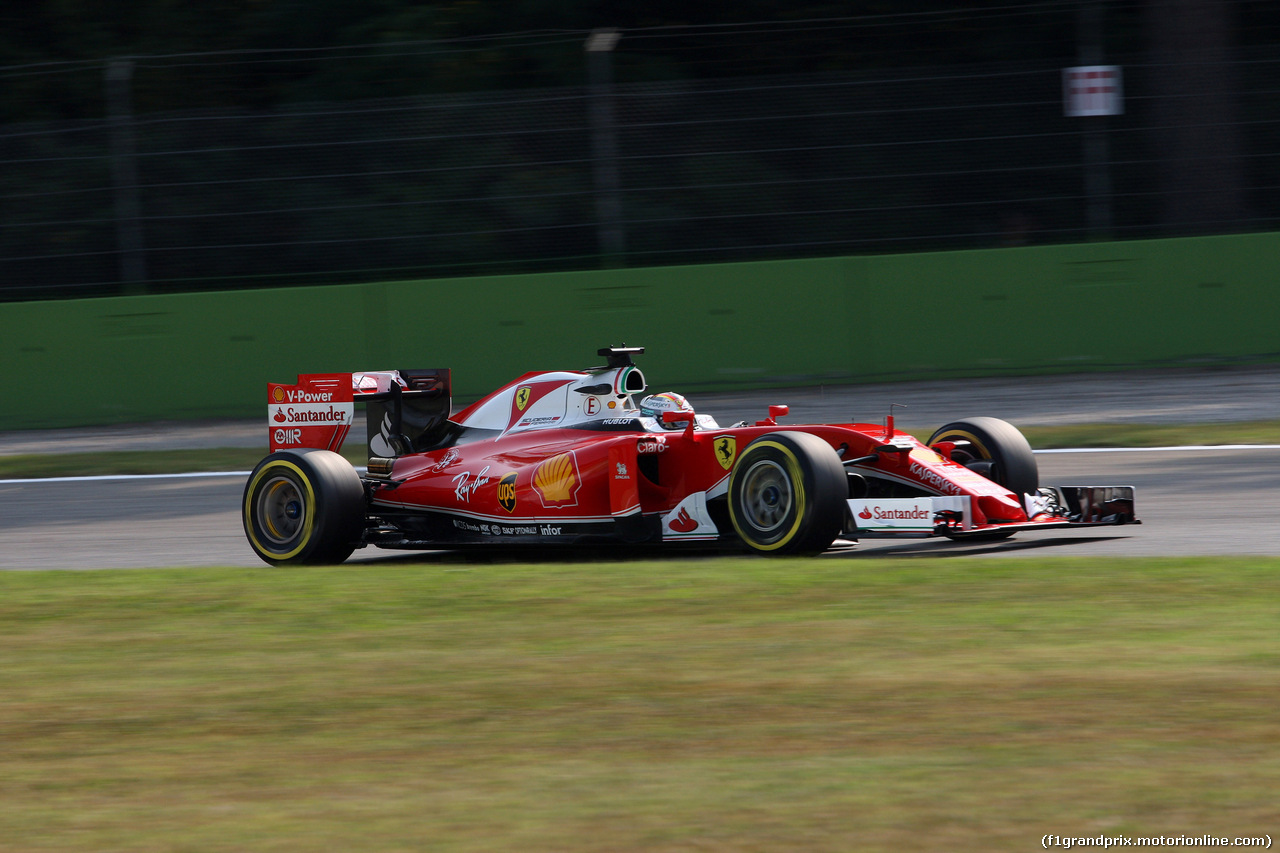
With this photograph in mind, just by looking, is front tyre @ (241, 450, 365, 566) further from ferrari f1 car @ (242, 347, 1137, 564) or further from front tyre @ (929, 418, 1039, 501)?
front tyre @ (929, 418, 1039, 501)

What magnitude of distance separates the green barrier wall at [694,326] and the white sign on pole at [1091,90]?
145cm

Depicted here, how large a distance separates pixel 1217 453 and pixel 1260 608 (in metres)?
6.40

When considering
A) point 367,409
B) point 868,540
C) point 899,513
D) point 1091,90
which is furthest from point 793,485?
point 1091,90

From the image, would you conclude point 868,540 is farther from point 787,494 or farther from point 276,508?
point 276,508

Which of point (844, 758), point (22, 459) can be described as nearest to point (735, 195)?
point (22, 459)

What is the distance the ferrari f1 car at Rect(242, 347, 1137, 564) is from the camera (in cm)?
806

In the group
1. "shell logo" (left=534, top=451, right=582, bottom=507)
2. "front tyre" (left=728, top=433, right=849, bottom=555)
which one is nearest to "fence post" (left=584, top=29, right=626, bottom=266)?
"shell logo" (left=534, top=451, right=582, bottom=507)

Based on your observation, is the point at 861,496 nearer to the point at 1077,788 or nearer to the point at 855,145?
the point at 1077,788

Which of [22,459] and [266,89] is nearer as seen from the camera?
[22,459]

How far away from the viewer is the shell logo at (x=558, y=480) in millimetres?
8789

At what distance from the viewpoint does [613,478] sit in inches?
339

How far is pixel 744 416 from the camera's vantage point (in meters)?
15.9

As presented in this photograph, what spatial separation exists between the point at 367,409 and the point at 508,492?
61.1 inches

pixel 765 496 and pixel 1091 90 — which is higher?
pixel 1091 90
